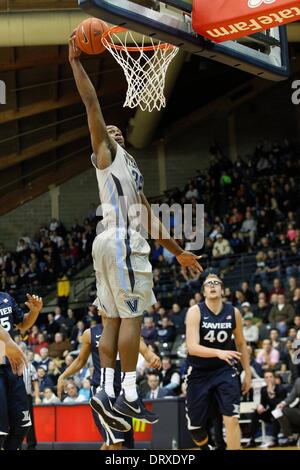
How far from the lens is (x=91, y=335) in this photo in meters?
9.34

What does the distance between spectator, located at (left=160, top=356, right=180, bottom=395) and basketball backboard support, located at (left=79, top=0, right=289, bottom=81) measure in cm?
867

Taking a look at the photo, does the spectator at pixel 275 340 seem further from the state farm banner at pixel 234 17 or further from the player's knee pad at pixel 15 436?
the state farm banner at pixel 234 17

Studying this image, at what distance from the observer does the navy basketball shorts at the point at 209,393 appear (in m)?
8.91

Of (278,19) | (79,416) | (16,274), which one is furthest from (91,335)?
(16,274)

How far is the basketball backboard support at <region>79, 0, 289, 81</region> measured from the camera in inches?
230

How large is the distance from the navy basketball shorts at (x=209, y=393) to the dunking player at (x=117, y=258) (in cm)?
330

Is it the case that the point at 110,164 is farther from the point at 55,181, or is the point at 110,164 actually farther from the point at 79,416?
the point at 55,181

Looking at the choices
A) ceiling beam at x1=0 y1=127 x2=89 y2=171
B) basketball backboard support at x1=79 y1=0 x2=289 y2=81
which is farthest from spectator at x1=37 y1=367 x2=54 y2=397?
basketball backboard support at x1=79 y1=0 x2=289 y2=81

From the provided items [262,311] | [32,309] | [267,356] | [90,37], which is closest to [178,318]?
[262,311]

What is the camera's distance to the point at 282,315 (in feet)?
53.5

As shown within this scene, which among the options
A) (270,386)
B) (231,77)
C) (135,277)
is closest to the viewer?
(135,277)

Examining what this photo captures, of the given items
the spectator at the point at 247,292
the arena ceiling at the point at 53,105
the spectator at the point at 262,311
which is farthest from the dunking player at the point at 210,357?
the arena ceiling at the point at 53,105

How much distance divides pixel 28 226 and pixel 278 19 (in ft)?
80.9

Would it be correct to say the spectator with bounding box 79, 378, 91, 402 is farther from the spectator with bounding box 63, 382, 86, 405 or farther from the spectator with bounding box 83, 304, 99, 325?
the spectator with bounding box 83, 304, 99, 325
